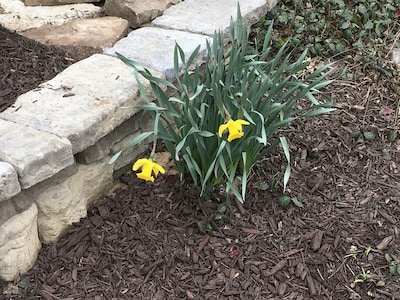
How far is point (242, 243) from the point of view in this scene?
7.22 feet

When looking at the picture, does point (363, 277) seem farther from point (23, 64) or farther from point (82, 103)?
point (23, 64)

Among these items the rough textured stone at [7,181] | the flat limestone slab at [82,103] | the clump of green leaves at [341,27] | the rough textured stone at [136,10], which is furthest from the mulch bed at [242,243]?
the clump of green leaves at [341,27]

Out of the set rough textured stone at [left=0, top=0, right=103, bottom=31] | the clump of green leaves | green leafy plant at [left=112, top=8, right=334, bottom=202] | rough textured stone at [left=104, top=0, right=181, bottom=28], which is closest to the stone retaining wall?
green leafy plant at [left=112, top=8, right=334, bottom=202]

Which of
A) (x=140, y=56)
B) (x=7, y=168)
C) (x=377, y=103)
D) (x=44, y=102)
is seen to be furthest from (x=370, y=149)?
(x=7, y=168)

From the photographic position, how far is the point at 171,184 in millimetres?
2391

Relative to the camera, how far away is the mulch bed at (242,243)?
2.04 m

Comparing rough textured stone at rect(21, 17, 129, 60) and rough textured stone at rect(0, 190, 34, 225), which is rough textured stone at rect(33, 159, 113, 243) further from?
rough textured stone at rect(21, 17, 129, 60)

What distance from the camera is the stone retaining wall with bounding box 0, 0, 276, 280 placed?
190cm

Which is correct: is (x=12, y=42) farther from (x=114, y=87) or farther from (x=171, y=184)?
(x=171, y=184)

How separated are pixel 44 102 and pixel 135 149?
0.47 m

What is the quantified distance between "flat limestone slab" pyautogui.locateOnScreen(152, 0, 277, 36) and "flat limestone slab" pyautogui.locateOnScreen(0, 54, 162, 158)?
1.83ft

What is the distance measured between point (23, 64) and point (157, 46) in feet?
2.06

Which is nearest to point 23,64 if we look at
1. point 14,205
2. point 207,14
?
point 14,205

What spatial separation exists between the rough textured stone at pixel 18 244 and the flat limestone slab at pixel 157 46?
2.73 feet
